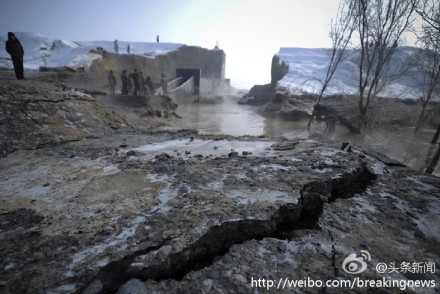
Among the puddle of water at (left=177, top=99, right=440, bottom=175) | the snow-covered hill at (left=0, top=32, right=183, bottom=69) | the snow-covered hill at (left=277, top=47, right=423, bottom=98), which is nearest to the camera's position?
the puddle of water at (left=177, top=99, right=440, bottom=175)

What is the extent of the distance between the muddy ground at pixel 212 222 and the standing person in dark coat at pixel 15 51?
416cm

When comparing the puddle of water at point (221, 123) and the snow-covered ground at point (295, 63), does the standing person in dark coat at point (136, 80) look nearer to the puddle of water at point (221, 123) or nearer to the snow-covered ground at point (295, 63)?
the puddle of water at point (221, 123)

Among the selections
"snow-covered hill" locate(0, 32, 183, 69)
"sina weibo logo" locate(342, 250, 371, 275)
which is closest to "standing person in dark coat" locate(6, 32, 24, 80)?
"sina weibo logo" locate(342, 250, 371, 275)

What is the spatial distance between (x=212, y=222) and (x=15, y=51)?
7.40 metres

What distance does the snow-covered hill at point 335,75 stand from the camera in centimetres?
1714

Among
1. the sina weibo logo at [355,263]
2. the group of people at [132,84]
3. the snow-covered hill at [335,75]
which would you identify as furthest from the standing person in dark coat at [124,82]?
the sina weibo logo at [355,263]

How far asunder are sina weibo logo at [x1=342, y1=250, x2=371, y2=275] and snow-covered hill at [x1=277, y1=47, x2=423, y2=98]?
13.2m

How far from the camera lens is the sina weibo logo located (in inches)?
58.9

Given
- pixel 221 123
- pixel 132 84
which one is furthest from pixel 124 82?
pixel 221 123

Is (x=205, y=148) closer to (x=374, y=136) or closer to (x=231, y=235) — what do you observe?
(x=231, y=235)

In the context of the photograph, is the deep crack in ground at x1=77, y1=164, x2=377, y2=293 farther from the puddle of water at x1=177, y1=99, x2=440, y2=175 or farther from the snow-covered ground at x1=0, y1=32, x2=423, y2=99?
the snow-covered ground at x1=0, y1=32, x2=423, y2=99

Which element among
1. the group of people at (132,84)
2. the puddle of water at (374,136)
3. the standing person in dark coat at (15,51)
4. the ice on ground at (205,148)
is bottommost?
the puddle of water at (374,136)

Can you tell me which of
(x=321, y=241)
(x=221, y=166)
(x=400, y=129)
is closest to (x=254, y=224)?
(x=321, y=241)

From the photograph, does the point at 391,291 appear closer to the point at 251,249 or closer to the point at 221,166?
the point at 251,249
